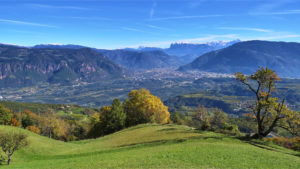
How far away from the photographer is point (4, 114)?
9756 centimetres

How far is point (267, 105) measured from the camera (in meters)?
40.7

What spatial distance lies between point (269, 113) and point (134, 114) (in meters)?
61.5

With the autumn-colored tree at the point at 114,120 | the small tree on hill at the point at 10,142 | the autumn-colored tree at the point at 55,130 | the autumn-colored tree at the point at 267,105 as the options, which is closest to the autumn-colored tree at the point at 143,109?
the autumn-colored tree at the point at 114,120

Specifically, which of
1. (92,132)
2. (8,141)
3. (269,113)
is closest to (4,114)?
(92,132)

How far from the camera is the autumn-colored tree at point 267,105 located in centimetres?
4012

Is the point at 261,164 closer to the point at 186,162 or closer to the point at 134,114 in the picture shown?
the point at 186,162

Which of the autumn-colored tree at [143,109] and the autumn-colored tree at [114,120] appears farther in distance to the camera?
the autumn-colored tree at [143,109]

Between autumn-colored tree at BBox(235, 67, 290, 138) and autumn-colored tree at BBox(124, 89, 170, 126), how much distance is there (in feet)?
169

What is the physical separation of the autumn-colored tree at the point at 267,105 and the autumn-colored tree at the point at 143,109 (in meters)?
51.5

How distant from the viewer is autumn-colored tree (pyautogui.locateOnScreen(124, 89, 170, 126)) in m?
91.9

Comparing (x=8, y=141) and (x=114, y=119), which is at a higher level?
(x=8, y=141)

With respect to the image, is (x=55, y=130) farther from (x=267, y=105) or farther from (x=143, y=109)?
(x=267, y=105)

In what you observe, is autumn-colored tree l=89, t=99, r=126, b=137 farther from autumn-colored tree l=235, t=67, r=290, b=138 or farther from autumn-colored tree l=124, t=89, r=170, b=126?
autumn-colored tree l=235, t=67, r=290, b=138

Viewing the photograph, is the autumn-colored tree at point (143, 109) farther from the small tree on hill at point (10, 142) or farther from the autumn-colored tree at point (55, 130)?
the autumn-colored tree at point (55, 130)
